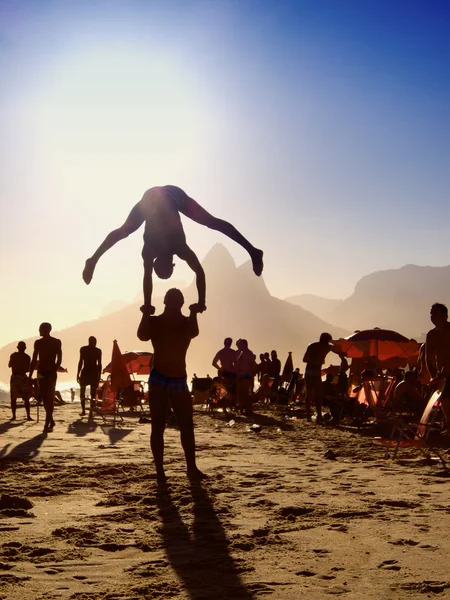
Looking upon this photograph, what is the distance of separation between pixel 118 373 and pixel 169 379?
288 inches

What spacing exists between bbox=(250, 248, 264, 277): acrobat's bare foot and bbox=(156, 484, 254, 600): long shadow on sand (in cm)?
202

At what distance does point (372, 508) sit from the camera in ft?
15.6

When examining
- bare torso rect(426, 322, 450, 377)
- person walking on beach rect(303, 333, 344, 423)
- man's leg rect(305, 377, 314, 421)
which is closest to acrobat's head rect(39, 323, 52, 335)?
person walking on beach rect(303, 333, 344, 423)

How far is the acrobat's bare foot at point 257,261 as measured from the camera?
5.66 meters

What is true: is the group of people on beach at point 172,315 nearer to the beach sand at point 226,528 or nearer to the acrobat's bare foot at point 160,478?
the acrobat's bare foot at point 160,478

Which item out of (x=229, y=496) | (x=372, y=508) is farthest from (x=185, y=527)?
(x=372, y=508)

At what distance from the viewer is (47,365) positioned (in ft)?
36.5

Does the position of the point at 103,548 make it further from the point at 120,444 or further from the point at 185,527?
the point at 120,444

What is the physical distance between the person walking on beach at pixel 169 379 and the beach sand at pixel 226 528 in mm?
328

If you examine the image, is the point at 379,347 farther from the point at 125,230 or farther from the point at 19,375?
the point at 125,230

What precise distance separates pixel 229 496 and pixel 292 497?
20.5 inches

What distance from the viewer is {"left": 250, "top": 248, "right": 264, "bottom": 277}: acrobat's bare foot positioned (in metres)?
5.66

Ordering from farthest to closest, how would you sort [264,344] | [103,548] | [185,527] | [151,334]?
[264,344], [151,334], [185,527], [103,548]

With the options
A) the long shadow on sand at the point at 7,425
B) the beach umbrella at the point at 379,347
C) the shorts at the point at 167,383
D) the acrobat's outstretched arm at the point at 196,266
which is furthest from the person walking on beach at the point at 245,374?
the acrobat's outstretched arm at the point at 196,266
